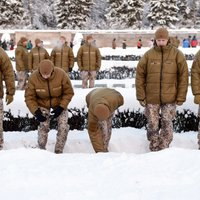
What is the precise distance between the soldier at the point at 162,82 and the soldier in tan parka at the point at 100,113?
0.48 metres

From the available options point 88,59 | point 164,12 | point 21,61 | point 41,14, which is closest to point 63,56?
point 88,59

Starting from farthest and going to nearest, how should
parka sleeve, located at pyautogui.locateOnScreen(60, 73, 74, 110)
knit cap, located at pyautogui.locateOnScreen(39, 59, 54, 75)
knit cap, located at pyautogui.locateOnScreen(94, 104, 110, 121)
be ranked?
1. parka sleeve, located at pyautogui.locateOnScreen(60, 73, 74, 110)
2. knit cap, located at pyautogui.locateOnScreen(39, 59, 54, 75)
3. knit cap, located at pyautogui.locateOnScreen(94, 104, 110, 121)

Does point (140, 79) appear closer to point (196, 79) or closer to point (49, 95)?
point (196, 79)

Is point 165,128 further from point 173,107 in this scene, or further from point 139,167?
point 139,167

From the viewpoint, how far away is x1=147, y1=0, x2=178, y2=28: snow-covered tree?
163 ft

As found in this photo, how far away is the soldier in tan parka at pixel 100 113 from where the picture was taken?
596 cm

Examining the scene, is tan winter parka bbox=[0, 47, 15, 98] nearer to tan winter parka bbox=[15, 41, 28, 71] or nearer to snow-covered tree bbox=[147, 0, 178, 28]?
tan winter parka bbox=[15, 41, 28, 71]

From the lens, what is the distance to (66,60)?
42.2 feet

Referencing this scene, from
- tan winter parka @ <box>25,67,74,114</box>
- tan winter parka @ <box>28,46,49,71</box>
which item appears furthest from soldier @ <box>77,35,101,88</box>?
tan winter parka @ <box>25,67,74,114</box>

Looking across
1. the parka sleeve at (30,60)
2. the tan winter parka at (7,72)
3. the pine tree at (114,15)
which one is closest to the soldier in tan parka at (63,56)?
the parka sleeve at (30,60)

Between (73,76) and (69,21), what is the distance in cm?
3479

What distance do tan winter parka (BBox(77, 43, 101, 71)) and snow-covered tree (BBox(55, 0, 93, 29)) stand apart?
39.1 metres

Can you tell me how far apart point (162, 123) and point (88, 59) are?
5986 millimetres

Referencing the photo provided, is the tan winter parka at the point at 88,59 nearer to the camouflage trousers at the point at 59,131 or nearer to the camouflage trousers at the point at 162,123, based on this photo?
the camouflage trousers at the point at 59,131
